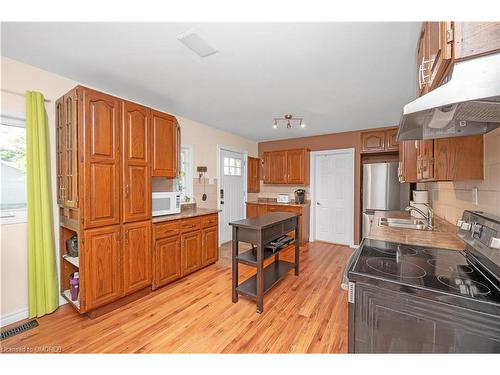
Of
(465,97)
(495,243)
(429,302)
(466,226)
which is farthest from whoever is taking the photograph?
(466,226)

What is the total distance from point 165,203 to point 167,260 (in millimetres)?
722

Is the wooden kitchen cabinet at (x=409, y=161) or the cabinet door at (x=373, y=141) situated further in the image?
the cabinet door at (x=373, y=141)

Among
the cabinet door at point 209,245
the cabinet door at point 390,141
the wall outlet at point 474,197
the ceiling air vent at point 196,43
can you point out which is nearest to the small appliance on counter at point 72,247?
the cabinet door at point 209,245

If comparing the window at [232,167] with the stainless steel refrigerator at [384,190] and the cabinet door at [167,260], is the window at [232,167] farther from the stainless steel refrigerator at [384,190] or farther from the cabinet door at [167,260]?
the stainless steel refrigerator at [384,190]

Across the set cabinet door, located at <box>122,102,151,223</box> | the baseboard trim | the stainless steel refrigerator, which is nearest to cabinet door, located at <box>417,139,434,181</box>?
the stainless steel refrigerator

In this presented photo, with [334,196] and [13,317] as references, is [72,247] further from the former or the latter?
[334,196]

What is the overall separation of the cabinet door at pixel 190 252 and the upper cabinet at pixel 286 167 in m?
2.59

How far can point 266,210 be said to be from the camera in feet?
15.8

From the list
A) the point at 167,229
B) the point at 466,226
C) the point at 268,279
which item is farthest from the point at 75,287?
the point at 466,226

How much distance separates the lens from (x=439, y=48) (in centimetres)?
85

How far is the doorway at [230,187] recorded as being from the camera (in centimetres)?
440
